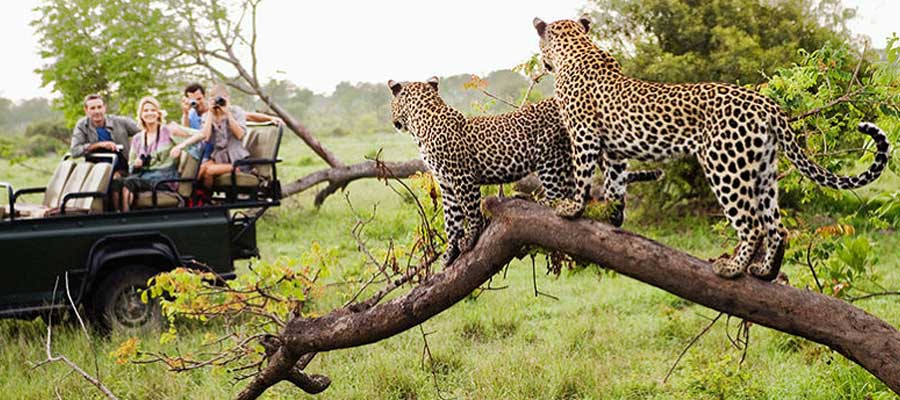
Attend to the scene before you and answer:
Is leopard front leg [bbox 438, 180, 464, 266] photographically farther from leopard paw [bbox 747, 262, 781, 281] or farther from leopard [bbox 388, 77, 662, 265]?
leopard paw [bbox 747, 262, 781, 281]

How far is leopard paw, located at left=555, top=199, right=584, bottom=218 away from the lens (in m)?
3.29

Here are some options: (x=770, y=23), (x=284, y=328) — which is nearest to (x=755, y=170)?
(x=284, y=328)

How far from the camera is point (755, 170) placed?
2.79 metres

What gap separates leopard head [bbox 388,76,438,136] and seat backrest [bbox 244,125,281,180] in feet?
15.2

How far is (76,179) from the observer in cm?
806

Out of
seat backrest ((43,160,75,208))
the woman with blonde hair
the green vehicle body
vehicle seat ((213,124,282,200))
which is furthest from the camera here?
seat backrest ((43,160,75,208))

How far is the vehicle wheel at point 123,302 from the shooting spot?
305 inches

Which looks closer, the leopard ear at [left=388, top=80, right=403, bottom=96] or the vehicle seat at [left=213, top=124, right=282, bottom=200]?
the leopard ear at [left=388, top=80, right=403, bottom=96]

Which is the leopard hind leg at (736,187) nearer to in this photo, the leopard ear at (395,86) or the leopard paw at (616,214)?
the leopard paw at (616,214)

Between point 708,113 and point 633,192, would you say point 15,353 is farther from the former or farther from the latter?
point 633,192

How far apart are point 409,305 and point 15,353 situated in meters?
4.96

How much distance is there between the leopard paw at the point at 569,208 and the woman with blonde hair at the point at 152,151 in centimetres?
503

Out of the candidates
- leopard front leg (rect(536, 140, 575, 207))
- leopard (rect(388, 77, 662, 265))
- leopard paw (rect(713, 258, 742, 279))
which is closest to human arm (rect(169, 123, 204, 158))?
leopard (rect(388, 77, 662, 265))

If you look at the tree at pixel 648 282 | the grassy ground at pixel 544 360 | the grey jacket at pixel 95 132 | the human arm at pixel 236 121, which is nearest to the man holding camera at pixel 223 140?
the human arm at pixel 236 121
